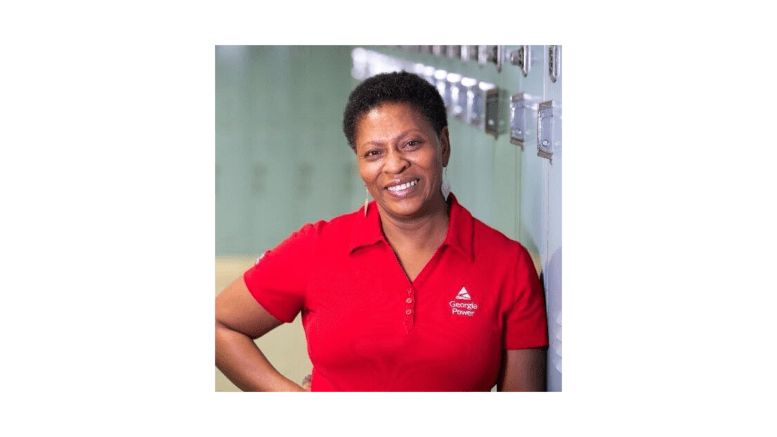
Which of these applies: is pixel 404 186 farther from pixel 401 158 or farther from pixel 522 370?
pixel 522 370

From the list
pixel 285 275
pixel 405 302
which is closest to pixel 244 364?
pixel 285 275

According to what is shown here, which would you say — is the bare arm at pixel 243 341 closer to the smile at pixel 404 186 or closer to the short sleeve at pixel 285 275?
the short sleeve at pixel 285 275

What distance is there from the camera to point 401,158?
2.54m

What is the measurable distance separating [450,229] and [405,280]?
0.58 feet

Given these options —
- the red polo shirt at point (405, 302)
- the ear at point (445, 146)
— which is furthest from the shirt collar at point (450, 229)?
the ear at point (445, 146)

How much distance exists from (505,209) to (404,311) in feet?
1.31

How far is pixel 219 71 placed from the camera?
104 inches

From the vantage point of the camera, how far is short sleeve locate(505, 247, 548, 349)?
102 inches

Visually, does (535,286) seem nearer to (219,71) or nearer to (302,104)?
(302,104)

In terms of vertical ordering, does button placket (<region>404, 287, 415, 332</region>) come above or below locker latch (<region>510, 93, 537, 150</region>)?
below

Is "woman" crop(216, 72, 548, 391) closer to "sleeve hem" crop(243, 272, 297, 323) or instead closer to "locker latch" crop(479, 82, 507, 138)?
"sleeve hem" crop(243, 272, 297, 323)

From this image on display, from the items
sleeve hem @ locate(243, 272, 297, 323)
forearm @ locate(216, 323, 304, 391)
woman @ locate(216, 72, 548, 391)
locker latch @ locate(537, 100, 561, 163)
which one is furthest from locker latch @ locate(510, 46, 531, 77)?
forearm @ locate(216, 323, 304, 391)

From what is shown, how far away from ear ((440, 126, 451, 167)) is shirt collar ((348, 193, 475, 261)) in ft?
0.34
